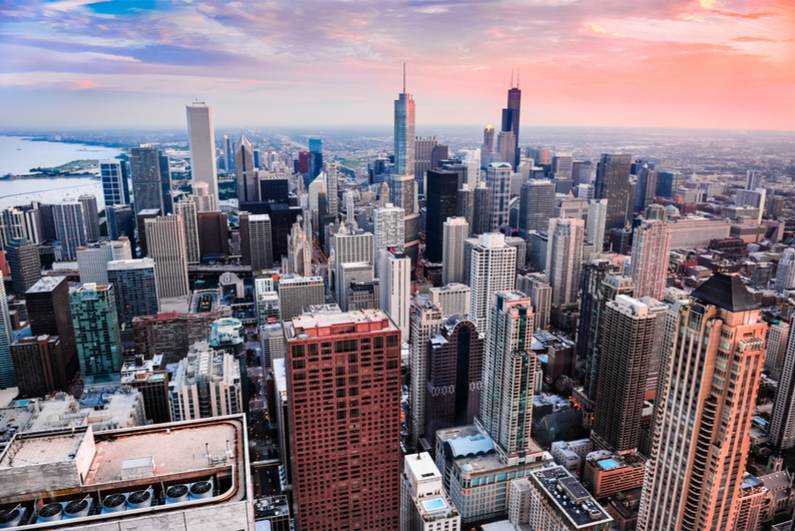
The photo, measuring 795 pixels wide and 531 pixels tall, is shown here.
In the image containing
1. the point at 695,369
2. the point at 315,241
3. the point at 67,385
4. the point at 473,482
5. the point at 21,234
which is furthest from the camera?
the point at 315,241

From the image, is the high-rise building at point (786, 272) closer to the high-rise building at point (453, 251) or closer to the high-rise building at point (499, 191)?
the high-rise building at point (453, 251)

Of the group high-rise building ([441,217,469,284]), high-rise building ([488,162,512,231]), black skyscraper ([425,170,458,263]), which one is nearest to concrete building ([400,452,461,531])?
high-rise building ([441,217,469,284])

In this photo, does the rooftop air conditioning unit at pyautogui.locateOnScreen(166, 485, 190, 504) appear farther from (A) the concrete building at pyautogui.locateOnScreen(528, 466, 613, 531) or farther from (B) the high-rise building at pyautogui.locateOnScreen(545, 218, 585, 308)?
(B) the high-rise building at pyautogui.locateOnScreen(545, 218, 585, 308)

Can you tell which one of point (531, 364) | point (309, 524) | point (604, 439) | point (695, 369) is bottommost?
point (604, 439)

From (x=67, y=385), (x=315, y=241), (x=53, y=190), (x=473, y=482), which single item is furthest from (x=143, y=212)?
(x=473, y=482)

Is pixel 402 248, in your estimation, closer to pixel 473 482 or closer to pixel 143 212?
pixel 143 212

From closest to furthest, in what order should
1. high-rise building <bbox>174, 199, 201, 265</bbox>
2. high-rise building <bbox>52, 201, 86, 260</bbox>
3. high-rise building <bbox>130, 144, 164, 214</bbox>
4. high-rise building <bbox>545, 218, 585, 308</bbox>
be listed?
high-rise building <bbox>545, 218, 585, 308</bbox> → high-rise building <bbox>52, 201, 86, 260</bbox> → high-rise building <bbox>130, 144, 164, 214</bbox> → high-rise building <bbox>174, 199, 201, 265</bbox>

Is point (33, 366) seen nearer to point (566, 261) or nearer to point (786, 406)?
point (566, 261)
